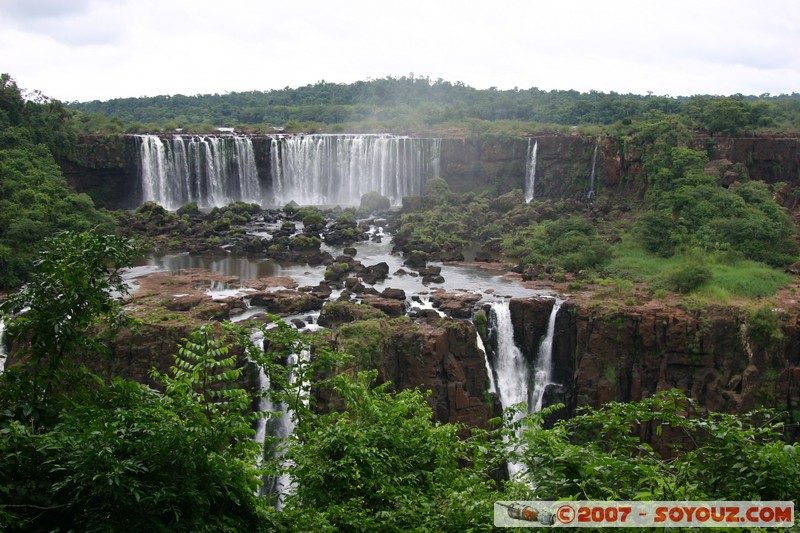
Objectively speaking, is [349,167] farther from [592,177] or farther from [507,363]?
[507,363]

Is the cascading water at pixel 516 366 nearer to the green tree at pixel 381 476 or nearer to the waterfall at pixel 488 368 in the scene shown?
the waterfall at pixel 488 368

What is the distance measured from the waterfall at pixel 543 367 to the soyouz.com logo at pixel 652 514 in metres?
17.9

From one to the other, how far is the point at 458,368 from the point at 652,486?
51.3 feet

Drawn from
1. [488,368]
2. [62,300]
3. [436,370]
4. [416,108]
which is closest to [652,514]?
[62,300]

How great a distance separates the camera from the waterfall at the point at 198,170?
160ft

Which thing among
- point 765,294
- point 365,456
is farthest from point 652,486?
point 765,294

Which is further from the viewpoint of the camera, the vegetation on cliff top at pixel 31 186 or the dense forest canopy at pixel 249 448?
the vegetation on cliff top at pixel 31 186

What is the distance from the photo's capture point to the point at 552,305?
84.3 feet

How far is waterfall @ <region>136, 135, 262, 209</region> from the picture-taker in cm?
4888

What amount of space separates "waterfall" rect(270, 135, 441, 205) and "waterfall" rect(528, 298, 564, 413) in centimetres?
2740

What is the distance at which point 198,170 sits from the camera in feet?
162

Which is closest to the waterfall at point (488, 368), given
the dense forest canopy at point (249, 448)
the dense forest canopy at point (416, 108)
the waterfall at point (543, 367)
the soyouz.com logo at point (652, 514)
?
the waterfall at point (543, 367)

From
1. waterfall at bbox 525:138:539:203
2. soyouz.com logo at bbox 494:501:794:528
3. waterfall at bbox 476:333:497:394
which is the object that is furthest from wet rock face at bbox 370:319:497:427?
waterfall at bbox 525:138:539:203

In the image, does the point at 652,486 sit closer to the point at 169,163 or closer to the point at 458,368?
the point at 458,368
